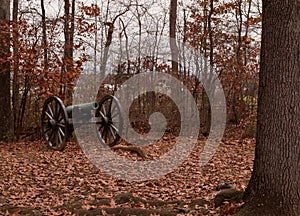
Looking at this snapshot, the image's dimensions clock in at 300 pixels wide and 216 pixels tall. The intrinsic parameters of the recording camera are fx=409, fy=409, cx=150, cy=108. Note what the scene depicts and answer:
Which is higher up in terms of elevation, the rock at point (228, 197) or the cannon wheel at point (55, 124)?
the cannon wheel at point (55, 124)

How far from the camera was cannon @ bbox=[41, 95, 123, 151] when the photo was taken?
931 centimetres

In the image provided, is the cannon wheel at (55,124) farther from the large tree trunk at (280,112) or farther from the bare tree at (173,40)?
the large tree trunk at (280,112)

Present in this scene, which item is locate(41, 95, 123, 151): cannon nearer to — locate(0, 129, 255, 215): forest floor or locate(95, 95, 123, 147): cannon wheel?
locate(95, 95, 123, 147): cannon wheel

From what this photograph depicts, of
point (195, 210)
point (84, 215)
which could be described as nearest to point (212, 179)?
point (195, 210)

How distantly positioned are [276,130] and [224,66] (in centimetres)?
833

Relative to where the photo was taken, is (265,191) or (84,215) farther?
(84,215)

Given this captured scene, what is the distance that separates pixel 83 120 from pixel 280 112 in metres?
6.02

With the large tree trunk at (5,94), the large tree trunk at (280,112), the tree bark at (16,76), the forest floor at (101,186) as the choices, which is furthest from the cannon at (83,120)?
the large tree trunk at (280,112)

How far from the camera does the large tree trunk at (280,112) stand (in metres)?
3.98

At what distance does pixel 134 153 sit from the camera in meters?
9.02

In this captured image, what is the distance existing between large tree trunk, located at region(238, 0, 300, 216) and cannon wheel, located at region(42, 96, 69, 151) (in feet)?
19.1

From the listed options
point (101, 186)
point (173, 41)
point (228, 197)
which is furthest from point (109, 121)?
point (228, 197)

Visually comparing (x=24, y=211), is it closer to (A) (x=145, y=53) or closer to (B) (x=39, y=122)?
(B) (x=39, y=122)

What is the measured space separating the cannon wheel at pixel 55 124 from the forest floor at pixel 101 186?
0.81 feet
